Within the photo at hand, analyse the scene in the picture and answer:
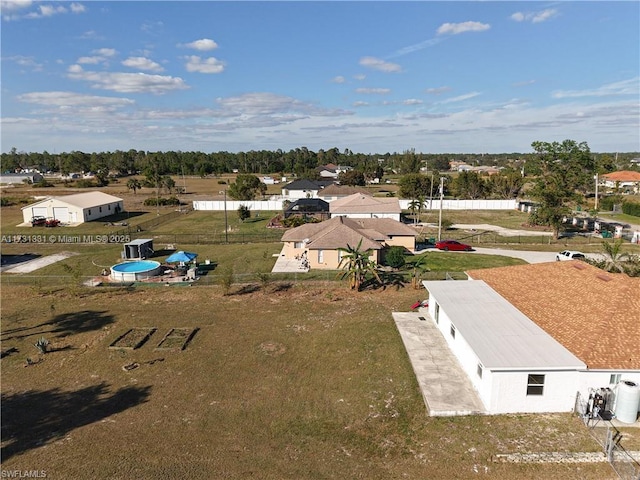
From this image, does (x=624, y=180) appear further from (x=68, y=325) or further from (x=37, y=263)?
(x=37, y=263)

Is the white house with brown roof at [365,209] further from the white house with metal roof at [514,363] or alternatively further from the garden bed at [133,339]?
the white house with metal roof at [514,363]

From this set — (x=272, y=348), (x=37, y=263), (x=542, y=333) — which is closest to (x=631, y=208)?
(x=542, y=333)

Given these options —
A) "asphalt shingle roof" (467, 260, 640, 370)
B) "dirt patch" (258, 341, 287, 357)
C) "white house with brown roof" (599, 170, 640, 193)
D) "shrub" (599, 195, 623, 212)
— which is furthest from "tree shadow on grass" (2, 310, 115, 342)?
"white house with brown roof" (599, 170, 640, 193)

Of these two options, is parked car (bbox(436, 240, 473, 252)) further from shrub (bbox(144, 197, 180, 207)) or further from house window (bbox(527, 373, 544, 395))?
shrub (bbox(144, 197, 180, 207))

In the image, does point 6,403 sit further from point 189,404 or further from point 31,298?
point 31,298

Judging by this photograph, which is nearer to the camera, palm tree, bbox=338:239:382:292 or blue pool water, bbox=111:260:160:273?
palm tree, bbox=338:239:382:292

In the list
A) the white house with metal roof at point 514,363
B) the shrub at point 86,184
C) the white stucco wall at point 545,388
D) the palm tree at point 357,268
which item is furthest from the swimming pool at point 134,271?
the shrub at point 86,184

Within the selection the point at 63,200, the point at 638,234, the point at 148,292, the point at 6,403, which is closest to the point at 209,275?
the point at 148,292
